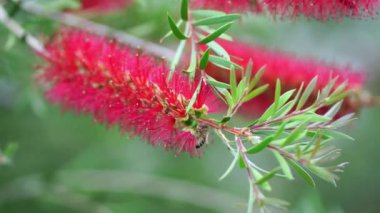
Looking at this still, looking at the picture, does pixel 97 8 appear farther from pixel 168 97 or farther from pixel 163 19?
pixel 168 97

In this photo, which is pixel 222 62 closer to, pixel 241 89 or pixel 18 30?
pixel 241 89

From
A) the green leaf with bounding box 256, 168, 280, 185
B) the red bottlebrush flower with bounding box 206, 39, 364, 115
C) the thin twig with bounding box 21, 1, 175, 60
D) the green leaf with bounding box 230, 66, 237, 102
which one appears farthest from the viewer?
the thin twig with bounding box 21, 1, 175, 60

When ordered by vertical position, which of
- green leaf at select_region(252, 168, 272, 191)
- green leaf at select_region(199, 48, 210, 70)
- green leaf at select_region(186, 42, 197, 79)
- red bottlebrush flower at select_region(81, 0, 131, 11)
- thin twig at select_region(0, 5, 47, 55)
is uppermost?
red bottlebrush flower at select_region(81, 0, 131, 11)

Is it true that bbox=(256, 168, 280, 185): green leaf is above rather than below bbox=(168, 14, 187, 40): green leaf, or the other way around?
below

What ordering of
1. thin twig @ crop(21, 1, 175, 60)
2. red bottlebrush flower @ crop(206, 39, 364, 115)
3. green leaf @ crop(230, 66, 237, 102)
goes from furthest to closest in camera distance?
thin twig @ crop(21, 1, 175, 60), red bottlebrush flower @ crop(206, 39, 364, 115), green leaf @ crop(230, 66, 237, 102)

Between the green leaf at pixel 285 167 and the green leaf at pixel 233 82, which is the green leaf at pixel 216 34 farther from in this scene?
the green leaf at pixel 285 167

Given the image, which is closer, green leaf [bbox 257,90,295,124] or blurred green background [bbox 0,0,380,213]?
green leaf [bbox 257,90,295,124]

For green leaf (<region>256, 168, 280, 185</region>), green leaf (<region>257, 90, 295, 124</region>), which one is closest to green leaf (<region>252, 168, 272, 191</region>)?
green leaf (<region>256, 168, 280, 185</region>)

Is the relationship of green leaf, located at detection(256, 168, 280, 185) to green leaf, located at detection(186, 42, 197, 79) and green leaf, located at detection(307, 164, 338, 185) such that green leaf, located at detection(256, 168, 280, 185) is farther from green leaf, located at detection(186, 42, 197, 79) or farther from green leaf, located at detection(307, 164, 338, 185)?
green leaf, located at detection(186, 42, 197, 79)
